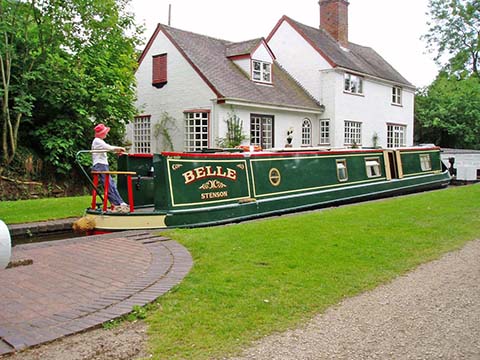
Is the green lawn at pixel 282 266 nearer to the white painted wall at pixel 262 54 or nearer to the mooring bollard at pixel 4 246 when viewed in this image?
the mooring bollard at pixel 4 246

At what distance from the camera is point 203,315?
4242 millimetres

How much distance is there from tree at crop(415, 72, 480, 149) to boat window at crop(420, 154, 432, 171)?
1929 cm

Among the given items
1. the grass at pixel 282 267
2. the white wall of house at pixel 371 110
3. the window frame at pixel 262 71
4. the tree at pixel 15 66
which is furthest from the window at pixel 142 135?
the grass at pixel 282 267

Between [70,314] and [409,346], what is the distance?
2.79 metres

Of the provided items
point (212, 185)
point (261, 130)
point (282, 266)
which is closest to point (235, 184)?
point (212, 185)

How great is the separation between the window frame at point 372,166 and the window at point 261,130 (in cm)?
769

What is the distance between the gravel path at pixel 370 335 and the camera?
11.8ft

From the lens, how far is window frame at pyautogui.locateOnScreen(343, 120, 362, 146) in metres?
26.5

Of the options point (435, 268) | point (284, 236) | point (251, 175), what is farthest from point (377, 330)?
point (251, 175)

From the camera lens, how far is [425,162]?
17.0m

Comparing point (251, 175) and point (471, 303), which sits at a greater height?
point (251, 175)

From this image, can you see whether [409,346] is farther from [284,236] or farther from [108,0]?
[108,0]

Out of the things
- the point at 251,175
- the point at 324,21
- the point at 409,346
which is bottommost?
the point at 409,346

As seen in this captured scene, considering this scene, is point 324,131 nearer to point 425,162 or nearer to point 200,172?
point 425,162
